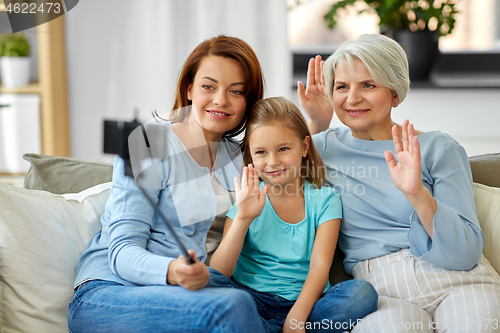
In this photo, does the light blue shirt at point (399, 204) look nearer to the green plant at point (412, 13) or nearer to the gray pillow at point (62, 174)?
the gray pillow at point (62, 174)

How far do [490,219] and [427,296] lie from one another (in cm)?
33

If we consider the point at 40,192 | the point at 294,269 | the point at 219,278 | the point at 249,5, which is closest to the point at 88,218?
the point at 40,192

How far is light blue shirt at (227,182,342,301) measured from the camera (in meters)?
1.16

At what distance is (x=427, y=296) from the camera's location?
42.6 inches

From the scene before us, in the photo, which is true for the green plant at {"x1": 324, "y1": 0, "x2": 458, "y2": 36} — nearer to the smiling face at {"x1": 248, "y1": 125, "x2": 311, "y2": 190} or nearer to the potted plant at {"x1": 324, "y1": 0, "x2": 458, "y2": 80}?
the potted plant at {"x1": 324, "y1": 0, "x2": 458, "y2": 80}

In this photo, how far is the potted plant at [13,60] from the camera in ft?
7.84

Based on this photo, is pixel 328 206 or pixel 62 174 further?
pixel 62 174

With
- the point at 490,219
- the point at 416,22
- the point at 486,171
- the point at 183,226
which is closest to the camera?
the point at 183,226

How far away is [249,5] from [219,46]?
1.36 metres

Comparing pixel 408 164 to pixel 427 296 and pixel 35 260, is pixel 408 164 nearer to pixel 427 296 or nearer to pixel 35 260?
pixel 427 296

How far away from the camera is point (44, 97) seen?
244 cm

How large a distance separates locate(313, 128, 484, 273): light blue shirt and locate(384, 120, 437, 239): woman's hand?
0.07 ft

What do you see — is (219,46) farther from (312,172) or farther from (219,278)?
(219,278)

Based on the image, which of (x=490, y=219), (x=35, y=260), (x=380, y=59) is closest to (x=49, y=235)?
(x=35, y=260)
